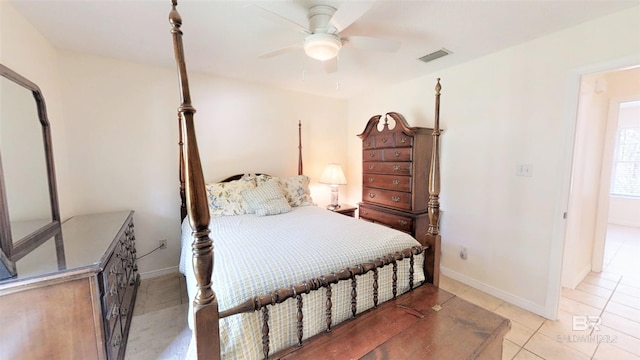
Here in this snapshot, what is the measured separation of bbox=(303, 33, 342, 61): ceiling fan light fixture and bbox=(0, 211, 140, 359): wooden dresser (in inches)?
67.9

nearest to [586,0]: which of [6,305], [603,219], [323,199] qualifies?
[603,219]

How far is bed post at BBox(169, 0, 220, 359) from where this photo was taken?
0.85 m

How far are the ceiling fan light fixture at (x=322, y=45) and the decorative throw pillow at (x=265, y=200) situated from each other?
1.52 meters

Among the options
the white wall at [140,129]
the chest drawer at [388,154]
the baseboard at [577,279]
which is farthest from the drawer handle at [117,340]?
the baseboard at [577,279]

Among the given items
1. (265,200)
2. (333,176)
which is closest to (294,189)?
(265,200)

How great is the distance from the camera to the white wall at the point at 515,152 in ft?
6.31

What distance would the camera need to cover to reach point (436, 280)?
1.77m

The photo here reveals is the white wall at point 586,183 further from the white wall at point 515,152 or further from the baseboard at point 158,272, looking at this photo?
the baseboard at point 158,272

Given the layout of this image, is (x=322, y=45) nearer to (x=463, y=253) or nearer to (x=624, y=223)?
(x=463, y=253)

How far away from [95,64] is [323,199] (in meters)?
3.10

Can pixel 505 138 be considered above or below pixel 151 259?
above

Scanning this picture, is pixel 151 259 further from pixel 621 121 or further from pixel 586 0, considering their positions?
pixel 621 121

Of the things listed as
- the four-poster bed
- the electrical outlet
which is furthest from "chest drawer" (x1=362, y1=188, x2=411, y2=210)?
the four-poster bed

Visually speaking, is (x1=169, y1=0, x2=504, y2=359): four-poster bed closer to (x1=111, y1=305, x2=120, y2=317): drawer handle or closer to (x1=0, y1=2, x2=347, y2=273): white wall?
(x1=111, y1=305, x2=120, y2=317): drawer handle
